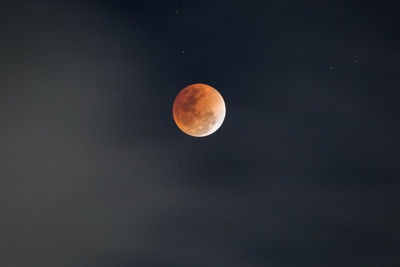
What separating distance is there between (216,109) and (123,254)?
879 centimetres

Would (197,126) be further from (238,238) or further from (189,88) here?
(238,238)

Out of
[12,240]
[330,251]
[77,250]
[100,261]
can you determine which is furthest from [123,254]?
[330,251]

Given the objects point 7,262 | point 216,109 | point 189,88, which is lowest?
point 7,262

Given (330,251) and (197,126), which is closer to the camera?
(197,126)

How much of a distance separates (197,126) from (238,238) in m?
7.88

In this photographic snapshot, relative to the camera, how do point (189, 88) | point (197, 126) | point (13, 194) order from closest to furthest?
point (197, 126) → point (189, 88) → point (13, 194)

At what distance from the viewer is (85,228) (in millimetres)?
13125

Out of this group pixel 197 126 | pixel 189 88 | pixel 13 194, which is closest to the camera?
pixel 197 126

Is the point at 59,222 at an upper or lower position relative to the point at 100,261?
upper

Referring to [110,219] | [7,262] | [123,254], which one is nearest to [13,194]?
[7,262]

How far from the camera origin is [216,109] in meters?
7.25

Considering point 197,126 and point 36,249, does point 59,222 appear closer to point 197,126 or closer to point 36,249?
point 36,249

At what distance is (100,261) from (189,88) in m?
9.25

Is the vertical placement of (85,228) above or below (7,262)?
above
